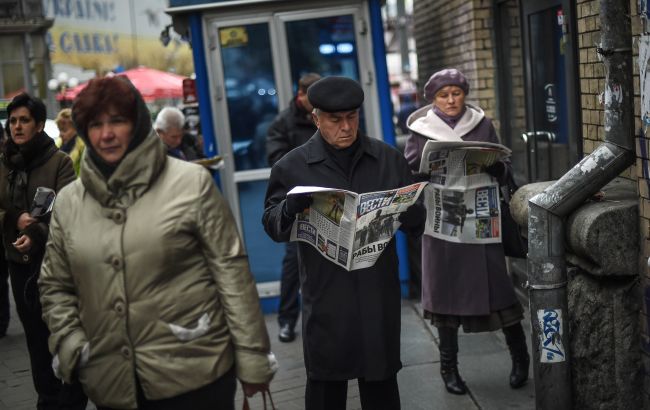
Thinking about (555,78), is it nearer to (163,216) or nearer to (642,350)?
(642,350)

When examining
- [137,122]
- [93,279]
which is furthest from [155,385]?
[137,122]

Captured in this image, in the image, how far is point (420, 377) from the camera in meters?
5.77

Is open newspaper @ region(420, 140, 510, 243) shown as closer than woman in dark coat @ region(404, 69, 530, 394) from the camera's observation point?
Yes

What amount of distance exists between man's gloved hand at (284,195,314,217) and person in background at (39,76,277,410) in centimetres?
63

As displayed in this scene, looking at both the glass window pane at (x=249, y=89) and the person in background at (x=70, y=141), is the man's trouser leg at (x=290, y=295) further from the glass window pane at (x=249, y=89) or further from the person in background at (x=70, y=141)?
the person in background at (x=70, y=141)

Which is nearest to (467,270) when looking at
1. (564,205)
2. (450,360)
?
(450,360)

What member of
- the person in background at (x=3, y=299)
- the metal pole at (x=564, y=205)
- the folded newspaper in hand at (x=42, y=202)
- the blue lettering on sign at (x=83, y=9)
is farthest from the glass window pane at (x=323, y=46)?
the blue lettering on sign at (x=83, y=9)

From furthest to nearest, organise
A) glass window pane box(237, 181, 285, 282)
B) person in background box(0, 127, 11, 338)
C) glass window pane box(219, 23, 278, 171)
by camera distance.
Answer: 1. glass window pane box(237, 181, 285, 282)
2. person in background box(0, 127, 11, 338)
3. glass window pane box(219, 23, 278, 171)

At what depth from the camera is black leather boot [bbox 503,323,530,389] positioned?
5.33m

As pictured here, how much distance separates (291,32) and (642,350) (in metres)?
4.43

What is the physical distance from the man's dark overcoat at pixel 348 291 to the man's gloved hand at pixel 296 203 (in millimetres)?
100

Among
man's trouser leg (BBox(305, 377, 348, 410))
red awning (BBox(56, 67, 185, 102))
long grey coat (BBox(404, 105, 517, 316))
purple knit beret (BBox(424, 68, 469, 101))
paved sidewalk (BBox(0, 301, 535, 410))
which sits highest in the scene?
red awning (BBox(56, 67, 185, 102))

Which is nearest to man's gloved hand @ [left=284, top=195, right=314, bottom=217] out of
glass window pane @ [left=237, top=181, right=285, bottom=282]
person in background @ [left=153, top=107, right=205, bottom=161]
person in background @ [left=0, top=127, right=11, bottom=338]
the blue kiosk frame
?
person in background @ [left=153, top=107, right=205, bottom=161]

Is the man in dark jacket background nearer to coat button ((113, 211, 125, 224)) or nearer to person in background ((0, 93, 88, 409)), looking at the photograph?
coat button ((113, 211, 125, 224))
